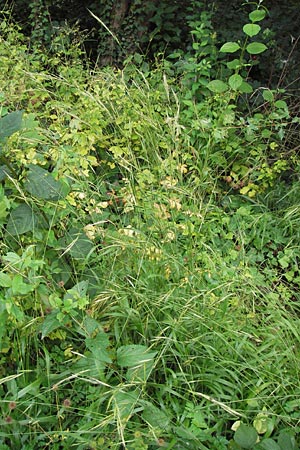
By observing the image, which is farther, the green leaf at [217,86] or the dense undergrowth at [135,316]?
the green leaf at [217,86]

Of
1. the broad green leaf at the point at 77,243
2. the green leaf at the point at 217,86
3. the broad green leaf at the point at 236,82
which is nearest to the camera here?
the broad green leaf at the point at 77,243

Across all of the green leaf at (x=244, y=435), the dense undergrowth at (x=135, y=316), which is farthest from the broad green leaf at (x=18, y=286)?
the green leaf at (x=244, y=435)

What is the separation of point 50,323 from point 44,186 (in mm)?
611

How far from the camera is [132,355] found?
2.16 m

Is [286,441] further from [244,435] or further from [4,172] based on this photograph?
[4,172]

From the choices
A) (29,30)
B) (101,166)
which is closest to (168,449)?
(101,166)

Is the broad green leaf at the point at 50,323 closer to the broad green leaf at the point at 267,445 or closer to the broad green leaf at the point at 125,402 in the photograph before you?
the broad green leaf at the point at 125,402

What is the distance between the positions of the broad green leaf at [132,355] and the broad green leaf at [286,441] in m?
0.53

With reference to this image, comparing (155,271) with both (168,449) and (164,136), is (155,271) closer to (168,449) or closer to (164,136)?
(168,449)

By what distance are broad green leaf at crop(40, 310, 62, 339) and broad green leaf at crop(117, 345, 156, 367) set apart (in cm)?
26

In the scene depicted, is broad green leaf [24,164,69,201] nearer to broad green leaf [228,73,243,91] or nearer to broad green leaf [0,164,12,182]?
broad green leaf [0,164,12,182]

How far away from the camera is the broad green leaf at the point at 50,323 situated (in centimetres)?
212

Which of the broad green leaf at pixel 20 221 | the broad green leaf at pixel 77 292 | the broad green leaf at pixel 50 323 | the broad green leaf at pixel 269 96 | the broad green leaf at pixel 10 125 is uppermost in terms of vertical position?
the broad green leaf at pixel 10 125

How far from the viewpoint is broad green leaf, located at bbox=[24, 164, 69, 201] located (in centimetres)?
242
